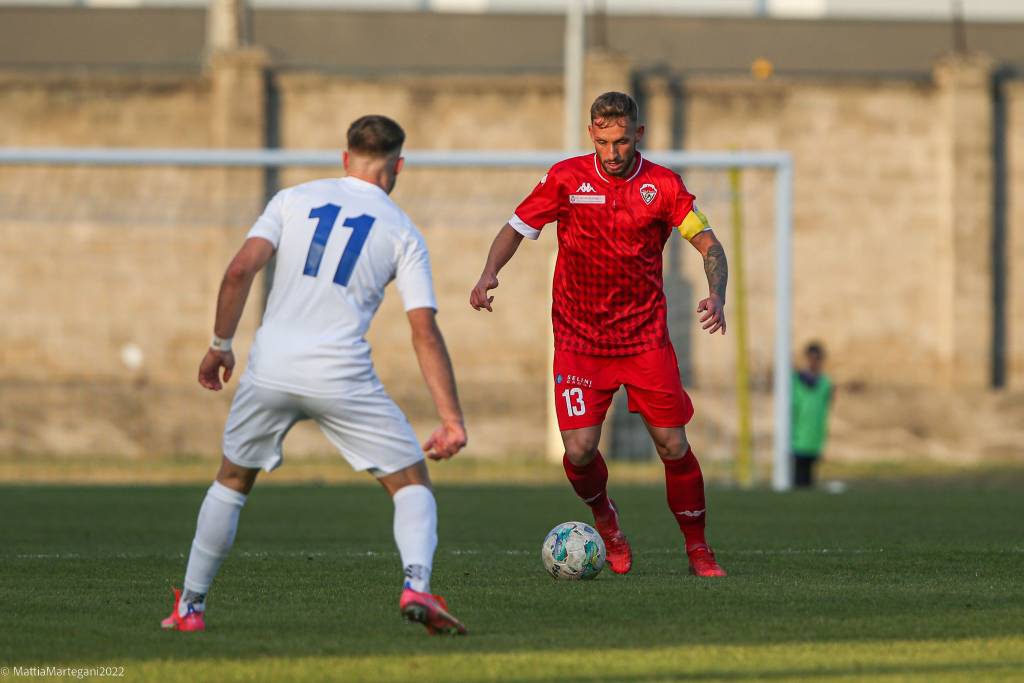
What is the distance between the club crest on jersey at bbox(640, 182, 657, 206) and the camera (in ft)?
25.0

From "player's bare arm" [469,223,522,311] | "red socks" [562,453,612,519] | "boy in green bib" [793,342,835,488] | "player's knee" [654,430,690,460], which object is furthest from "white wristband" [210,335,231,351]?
"boy in green bib" [793,342,835,488]

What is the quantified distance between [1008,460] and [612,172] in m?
19.8

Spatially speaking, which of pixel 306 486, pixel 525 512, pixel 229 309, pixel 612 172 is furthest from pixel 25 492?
pixel 229 309

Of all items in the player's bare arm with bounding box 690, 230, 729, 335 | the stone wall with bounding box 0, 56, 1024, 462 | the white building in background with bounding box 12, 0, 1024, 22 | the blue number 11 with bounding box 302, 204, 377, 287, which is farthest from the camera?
the white building in background with bounding box 12, 0, 1024, 22

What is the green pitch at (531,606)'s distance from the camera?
5.05m

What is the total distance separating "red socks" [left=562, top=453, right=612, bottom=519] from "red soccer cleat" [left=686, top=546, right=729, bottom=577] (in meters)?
0.49

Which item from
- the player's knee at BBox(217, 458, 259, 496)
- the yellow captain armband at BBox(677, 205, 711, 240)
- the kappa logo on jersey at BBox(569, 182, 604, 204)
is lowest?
the player's knee at BBox(217, 458, 259, 496)

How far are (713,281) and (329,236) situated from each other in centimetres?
235

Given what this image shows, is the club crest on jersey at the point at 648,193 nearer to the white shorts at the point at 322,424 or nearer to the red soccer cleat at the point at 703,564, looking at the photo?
the red soccer cleat at the point at 703,564

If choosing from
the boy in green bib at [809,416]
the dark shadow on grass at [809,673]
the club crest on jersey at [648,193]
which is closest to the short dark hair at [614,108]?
the club crest on jersey at [648,193]

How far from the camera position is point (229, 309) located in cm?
554

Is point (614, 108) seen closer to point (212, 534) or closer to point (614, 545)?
point (614, 545)

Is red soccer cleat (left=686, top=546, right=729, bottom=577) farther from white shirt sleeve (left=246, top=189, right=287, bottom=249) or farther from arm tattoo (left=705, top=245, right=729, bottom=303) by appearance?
white shirt sleeve (left=246, top=189, right=287, bottom=249)

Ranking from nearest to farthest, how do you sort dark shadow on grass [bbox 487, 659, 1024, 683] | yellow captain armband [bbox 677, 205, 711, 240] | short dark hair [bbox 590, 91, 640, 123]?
1. dark shadow on grass [bbox 487, 659, 1024, 683]
2. short dark hair [bbox 590, 91, 640, 123]
3. yellow captain armband [bbox 677, 205, 711, 240]
